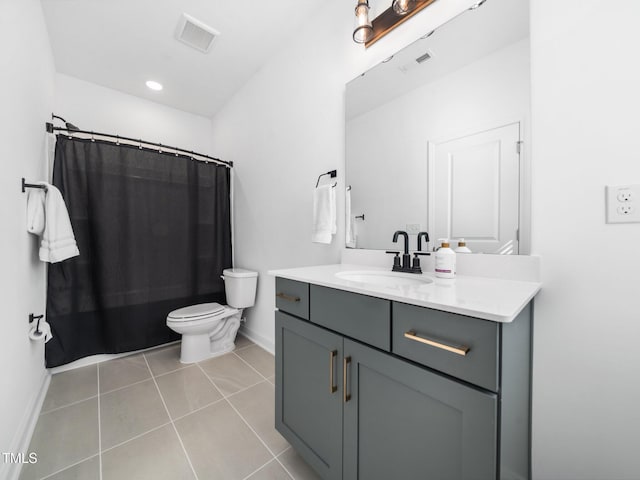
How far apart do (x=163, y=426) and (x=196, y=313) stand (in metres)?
0.82

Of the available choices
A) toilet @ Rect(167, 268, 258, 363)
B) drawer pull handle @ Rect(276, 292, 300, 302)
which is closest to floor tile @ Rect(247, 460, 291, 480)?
drawer pull handle @ Rect(276, 292, 300, 302)

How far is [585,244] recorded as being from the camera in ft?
2.69

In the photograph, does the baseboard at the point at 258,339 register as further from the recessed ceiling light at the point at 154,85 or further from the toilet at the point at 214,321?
the recessed ceiling light at the point at 154,85

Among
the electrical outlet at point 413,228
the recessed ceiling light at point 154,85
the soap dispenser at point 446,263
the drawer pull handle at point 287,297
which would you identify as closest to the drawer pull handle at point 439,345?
the soap dispenser at point 446,263

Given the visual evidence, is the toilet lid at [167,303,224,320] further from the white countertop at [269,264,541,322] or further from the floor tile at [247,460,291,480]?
the white countertop at [269,264,541,322]

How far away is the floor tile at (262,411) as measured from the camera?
50.1 inches

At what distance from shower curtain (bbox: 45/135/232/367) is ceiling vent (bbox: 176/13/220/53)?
935 mm

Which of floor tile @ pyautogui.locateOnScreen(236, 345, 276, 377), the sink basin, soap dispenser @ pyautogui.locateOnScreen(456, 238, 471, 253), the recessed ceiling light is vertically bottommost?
floor tile @ pyautogui.locateOnScreen(236, 345, 276, 377)

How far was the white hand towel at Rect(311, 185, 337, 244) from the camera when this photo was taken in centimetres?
156

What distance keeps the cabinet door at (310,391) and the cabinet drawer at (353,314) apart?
0.18ft

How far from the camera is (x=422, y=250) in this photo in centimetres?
121

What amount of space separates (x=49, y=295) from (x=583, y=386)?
3015 millimetres

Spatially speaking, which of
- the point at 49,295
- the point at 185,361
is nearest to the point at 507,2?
the point at 185,361

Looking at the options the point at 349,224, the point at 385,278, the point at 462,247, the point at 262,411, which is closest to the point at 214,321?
the point at 262,411
